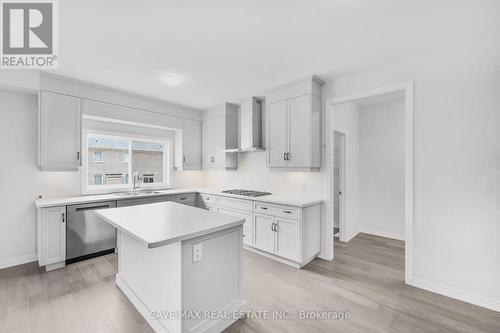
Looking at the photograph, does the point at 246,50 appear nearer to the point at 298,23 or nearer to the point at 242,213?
the point at 298,23

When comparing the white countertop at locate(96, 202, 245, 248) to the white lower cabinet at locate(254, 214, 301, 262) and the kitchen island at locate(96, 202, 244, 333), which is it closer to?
the kitchen island at locate(96, 202, 244, 333)

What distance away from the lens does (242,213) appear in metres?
3.76

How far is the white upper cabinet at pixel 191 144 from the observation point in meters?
4.83

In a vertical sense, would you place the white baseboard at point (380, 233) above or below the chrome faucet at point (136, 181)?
below

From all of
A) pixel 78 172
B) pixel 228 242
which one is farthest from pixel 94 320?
pixel 78 172

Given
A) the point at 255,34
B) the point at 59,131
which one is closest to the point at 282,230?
the point at 255,34

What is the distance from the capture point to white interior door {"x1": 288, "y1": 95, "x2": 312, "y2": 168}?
3256 mm

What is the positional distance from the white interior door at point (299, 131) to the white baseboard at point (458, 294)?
1.91 m

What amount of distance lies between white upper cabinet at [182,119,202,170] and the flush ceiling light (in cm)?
144

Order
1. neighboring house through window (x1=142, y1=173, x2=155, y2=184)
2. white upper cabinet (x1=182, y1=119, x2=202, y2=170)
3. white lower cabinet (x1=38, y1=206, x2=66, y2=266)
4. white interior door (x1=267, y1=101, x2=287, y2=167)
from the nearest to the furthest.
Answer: white lower cabinet (x1=38, y1=206, x2=66, y2=266)
white interior door (x1=267, y1=101, x2=287, y2=167)
neighboring house through window (x1=142, y1=173, x2=155, y2=184)
white upper cabinet (x1=182, y1=119, x2=202, y2=170)

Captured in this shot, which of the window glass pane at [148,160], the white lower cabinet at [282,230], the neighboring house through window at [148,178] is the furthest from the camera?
the neighboring house through window at [148,178]

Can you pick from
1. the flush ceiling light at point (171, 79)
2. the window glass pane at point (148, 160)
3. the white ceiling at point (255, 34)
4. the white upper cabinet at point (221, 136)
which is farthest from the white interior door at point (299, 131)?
the window glass pane at point (148, 160)

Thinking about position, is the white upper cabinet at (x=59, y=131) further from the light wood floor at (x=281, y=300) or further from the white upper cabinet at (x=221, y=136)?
the white upper cabinet at (x=221, y=136)

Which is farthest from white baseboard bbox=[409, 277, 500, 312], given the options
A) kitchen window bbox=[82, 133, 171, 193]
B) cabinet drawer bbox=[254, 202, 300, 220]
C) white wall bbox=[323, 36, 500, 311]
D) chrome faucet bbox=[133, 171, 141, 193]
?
kitchen window bbox=[82, 133, 171, 193]
